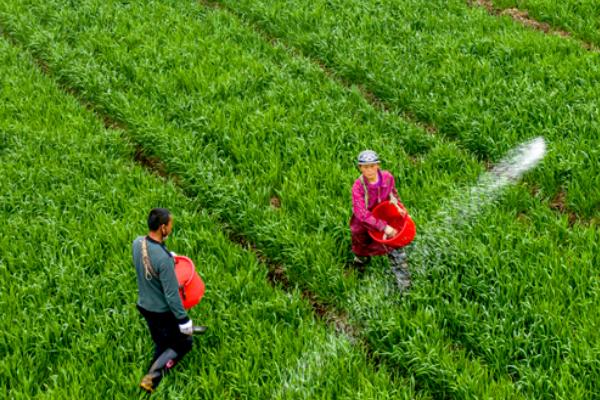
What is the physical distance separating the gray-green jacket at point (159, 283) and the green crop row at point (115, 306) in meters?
0.65

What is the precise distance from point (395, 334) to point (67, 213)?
4081 millimetres

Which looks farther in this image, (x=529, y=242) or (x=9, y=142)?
(x=9, y=142)

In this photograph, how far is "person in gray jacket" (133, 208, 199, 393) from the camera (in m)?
4.38

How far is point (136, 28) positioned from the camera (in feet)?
35.1

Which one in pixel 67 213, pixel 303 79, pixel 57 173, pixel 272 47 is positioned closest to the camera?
pixel 67 213

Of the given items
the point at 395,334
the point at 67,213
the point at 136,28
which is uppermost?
the point at 136,28

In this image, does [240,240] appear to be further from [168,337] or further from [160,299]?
[160,299]

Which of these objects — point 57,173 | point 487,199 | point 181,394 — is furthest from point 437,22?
point 181,394

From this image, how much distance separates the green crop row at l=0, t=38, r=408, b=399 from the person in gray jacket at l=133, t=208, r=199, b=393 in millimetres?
191

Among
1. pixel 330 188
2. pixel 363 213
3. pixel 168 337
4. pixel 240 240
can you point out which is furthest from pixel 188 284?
pixel 330 188

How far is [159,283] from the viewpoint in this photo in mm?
4496

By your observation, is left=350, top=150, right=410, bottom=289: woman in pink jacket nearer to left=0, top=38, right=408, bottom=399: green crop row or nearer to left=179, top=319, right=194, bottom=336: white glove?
left=0, top=38, right=408, bottom=399: green crop row

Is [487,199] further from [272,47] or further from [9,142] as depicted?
[9,142]

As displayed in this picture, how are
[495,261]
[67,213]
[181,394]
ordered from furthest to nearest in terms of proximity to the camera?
[67,213] < [495,261] < [181,394]
